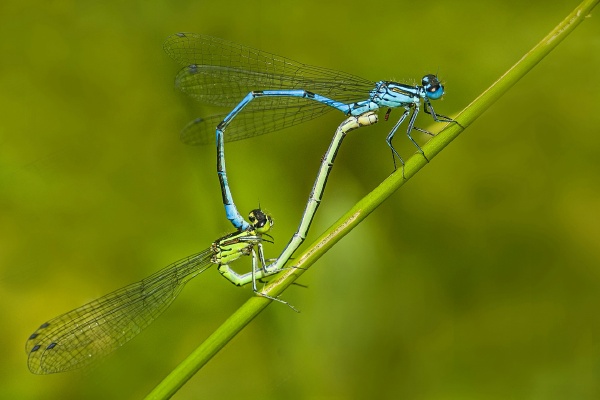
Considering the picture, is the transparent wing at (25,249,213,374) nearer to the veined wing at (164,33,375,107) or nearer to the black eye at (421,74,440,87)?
the veined wing at (164,33,375,107)

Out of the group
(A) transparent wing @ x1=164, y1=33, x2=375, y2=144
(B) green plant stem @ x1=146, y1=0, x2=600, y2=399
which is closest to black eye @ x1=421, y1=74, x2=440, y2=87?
(A) transparent wing @ x1=164, y1=33, x2=375, y2=144

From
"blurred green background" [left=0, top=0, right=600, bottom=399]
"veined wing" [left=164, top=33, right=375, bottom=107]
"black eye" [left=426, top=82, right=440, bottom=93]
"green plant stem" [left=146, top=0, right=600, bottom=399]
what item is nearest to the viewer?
"green plant stem" [left=146, top=0, right=600, bottom=399]

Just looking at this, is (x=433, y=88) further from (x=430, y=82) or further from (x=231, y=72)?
(x=231, y=72)

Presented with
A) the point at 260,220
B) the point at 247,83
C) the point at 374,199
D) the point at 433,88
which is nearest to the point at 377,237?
the point at 260,220

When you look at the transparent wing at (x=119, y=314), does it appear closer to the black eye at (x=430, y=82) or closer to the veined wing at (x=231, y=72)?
the veined wing at (x=231, y=72)

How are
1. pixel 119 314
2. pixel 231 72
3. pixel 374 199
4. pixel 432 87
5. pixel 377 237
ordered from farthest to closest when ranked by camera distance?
pixel 231 72 → pixel 377 237 → pixel 119 314 → pixel 432 87 → pixel 374 199

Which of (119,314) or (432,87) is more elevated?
(432,87)

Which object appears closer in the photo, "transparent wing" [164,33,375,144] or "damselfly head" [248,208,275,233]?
"damselfly head" [248,208,275,233]

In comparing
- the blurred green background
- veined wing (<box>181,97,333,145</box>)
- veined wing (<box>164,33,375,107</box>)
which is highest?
veined wing (<box>164,33,375,107</box>)
